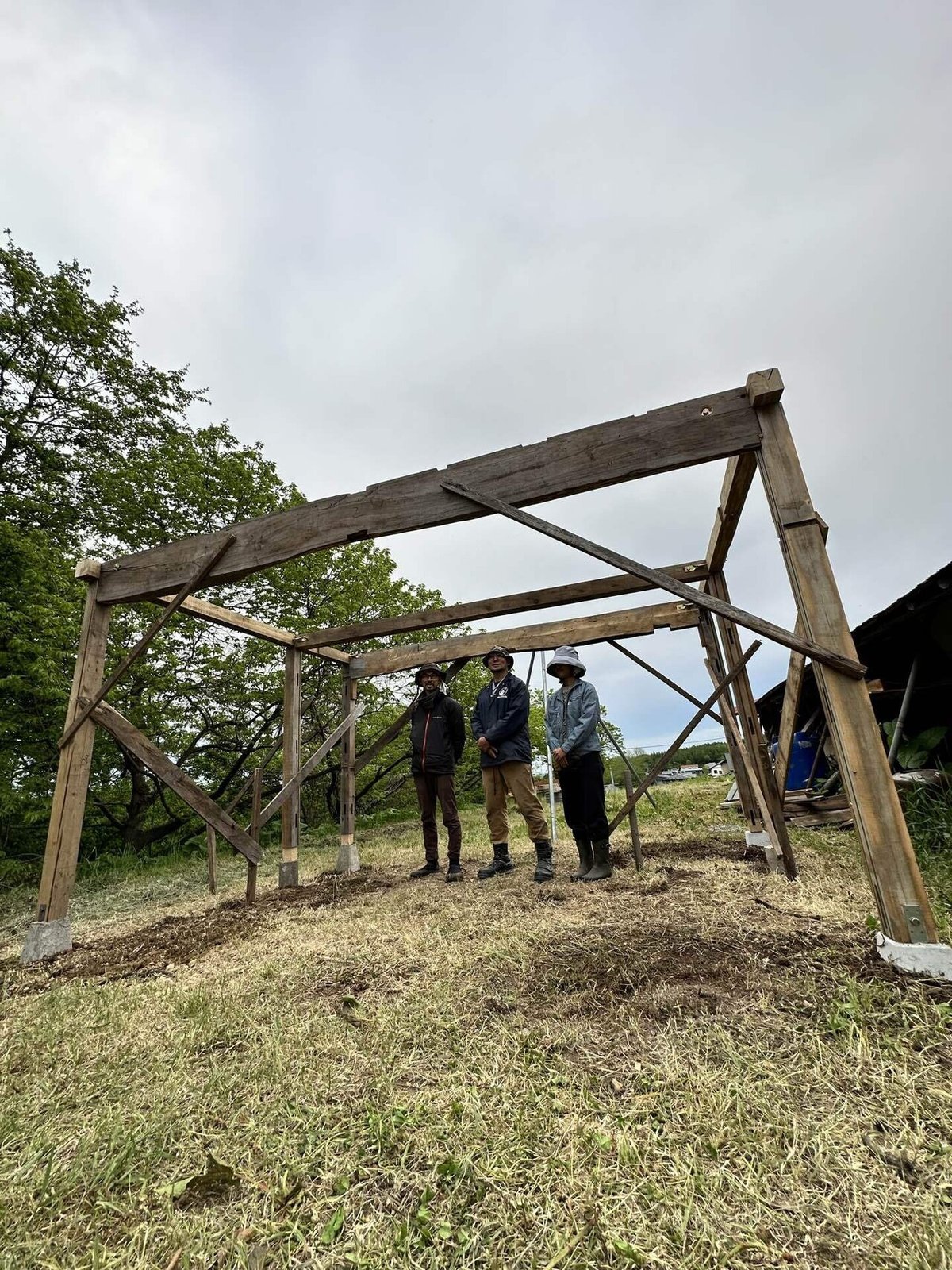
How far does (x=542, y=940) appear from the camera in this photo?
2.67 m

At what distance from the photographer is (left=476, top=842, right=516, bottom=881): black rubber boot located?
4699 mm

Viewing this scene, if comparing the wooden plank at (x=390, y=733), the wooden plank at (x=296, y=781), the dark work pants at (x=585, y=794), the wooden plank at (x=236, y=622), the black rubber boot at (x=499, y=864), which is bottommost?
the black rubber boot at (x=499, y=864)

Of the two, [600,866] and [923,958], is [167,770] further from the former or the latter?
[923,958]

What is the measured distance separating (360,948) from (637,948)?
142 cm

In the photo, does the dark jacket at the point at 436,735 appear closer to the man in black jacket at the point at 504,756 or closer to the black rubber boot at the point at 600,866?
the man in black jacket at the point at 504,756

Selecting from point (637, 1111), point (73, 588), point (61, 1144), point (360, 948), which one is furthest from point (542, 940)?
point (73, 588)

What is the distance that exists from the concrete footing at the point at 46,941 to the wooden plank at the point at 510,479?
214 centimetres

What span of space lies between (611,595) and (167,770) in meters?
3.70

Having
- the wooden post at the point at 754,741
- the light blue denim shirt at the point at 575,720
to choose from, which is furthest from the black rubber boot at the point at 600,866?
the wooden post at the point at 754,741

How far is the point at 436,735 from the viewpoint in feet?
17.2

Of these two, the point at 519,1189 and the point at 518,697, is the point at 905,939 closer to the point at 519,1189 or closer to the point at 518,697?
the point at 519,1189

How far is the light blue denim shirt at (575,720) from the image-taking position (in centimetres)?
435

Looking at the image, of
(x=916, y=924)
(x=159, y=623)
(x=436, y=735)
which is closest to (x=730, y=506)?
(x=916, y=924)

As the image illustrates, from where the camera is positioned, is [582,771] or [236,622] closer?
[582,771]
